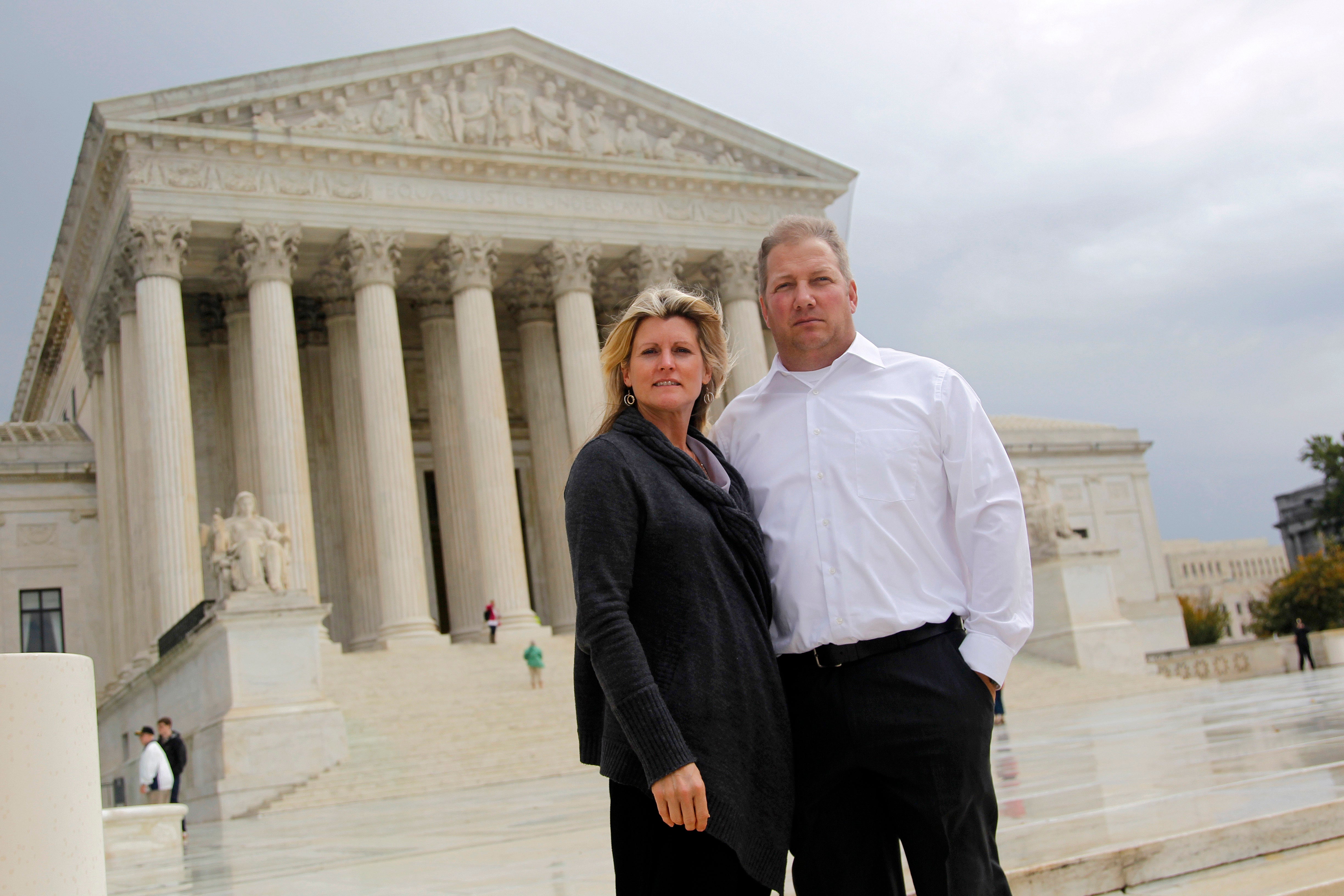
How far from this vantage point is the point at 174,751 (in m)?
19.8

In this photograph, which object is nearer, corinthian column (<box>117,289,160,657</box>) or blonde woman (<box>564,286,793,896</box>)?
blonde woman (<box>564,286,793,896</box>)

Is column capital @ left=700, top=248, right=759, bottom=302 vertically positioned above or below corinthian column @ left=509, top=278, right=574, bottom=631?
above

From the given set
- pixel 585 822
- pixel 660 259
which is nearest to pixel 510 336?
pixel 660 259

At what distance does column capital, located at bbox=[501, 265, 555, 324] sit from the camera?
121 feet

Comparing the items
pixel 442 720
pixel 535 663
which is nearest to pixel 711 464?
pixel 442 720

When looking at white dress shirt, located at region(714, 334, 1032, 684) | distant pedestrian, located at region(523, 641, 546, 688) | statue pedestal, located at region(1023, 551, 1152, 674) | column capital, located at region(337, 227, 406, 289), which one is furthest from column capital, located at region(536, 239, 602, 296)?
white dress shirt, located at region(714, 334, 1032, 684)

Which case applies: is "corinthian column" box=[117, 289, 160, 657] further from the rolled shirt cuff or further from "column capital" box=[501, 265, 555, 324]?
the rolled shirt cuff

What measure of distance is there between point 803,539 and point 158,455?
27902 millimetres

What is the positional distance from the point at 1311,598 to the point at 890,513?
63047 mm

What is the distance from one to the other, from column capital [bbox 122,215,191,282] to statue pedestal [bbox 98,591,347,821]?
35.0 ft

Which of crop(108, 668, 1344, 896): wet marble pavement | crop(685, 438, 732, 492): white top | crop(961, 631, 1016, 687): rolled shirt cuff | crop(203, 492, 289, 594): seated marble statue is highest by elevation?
crop(203, 492, 289, 594): seated marble statue

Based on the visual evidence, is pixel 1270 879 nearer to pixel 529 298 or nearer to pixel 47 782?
pixel 47 782

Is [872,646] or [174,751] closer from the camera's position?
[872,646]

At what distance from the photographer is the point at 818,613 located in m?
3.54
